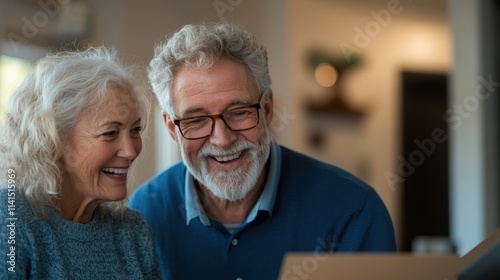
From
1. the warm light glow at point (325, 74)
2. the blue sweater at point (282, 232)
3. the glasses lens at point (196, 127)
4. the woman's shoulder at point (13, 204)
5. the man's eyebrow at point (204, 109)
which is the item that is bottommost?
the blue sweater at point (282, 232)

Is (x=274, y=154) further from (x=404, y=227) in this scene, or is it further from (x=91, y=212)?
(x=404, y=227)

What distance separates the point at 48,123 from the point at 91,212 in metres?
0.26

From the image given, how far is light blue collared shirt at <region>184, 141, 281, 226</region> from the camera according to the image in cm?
192

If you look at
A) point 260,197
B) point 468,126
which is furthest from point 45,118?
point 468,126

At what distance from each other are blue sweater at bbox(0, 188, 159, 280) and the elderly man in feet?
0.62

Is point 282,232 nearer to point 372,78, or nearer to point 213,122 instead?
point 213,122

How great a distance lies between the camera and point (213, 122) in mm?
1830

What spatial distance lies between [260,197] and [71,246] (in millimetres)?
565

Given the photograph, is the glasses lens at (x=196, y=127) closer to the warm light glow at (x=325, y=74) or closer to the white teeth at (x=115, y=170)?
the white teeth at (x=115, y=170)

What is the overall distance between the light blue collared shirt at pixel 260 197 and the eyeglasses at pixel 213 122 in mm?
185

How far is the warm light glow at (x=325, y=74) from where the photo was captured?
6.19 metres

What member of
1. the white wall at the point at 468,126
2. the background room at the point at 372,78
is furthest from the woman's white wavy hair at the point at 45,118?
the white wall at the point at 468,126

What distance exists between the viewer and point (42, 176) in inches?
62.2

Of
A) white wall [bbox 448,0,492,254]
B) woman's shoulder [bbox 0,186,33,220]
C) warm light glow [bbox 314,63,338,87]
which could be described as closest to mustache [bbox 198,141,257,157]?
woman's shoulder [bbox 0,186,33,220]
